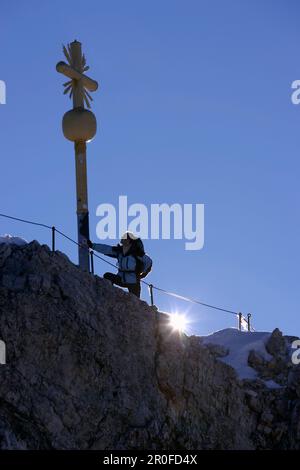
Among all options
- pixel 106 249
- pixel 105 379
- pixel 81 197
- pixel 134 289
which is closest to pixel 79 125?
pixel 81 197

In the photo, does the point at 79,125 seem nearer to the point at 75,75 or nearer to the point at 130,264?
the point at 75,75

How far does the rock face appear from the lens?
21125mm

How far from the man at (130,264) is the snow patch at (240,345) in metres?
3.92

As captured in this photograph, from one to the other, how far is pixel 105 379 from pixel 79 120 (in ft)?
24.9

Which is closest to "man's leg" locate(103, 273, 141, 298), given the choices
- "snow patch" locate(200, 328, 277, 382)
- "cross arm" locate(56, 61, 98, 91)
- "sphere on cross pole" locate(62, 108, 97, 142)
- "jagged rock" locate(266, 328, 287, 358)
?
A: "snow patch" locate(200, 328, 277, 382)

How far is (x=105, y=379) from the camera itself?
22.5 m

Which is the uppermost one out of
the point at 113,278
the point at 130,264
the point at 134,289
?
the point at 130,264

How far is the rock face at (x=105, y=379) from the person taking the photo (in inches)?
832

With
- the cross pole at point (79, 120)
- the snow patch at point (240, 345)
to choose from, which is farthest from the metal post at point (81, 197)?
the snow patch at point (240, 345)

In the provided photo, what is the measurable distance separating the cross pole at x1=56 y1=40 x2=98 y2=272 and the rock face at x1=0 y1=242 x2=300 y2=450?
317 cm

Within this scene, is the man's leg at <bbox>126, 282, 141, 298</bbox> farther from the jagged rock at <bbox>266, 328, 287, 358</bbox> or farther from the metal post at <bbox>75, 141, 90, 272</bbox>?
the jagged rock at <bbox>266, 328, 287, 358</bbox>

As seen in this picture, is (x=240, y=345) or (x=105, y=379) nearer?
(x=105, y=379)
